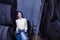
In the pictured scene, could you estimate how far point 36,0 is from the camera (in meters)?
3.20

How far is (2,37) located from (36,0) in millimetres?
742

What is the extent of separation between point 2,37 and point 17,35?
25 centimetres

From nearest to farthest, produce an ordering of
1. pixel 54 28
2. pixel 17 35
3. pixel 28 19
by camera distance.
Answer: pixel 54 28, pixel 17 35, pixel 28 19

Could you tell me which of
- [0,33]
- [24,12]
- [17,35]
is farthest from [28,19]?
[0,33]

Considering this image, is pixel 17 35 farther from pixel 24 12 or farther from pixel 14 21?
pixel 24 12

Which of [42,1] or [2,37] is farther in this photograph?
[42,1]

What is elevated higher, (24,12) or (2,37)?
(24,12)

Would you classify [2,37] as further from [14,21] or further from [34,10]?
[34,10]

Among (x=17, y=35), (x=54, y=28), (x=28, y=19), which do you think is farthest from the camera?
(x=28, y=19)

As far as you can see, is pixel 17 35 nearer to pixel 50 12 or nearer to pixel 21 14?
pixel 21 14

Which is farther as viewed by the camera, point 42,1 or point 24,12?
point 24,12

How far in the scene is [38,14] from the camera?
320 cm

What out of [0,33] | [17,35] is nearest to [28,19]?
[17,35]

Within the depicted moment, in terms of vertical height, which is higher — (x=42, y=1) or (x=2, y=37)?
(x=42, y=1)
